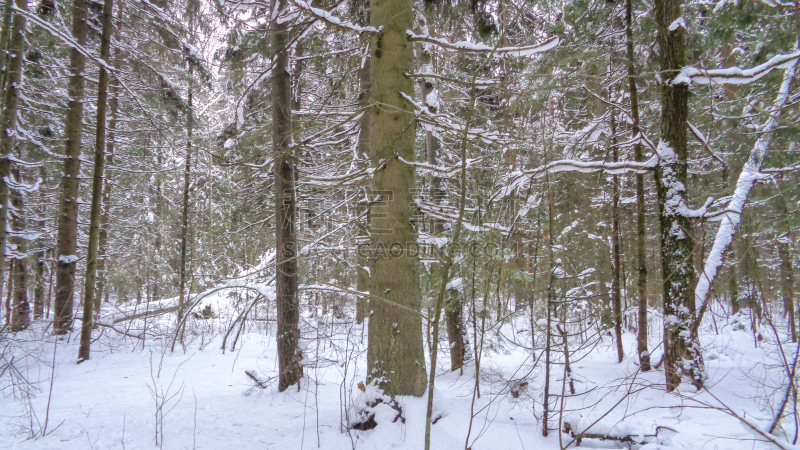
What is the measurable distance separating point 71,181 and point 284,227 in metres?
5.60

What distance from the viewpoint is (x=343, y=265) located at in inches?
282

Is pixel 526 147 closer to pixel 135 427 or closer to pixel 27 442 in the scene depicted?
pixel 135 427

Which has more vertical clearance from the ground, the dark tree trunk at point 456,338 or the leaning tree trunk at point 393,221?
the leaning tree trunk at point 393,221

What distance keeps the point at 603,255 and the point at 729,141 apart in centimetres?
358

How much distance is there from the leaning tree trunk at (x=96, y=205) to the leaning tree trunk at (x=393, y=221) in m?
5.42

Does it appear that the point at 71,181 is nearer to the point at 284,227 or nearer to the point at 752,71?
the point at 284,227

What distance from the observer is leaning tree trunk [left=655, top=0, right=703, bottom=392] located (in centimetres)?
488

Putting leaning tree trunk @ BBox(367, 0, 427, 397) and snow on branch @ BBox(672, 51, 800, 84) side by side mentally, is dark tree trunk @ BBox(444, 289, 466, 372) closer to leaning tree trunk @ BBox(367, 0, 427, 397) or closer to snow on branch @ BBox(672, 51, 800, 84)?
leaning tree trunk @ BBox(367, 0, 427, 397)

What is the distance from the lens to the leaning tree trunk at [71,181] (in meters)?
6.84

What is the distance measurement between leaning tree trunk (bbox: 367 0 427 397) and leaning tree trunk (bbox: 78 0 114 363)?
5.42 m

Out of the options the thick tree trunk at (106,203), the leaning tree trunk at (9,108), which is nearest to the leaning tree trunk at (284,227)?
the leaning tree trunk at (9,108)

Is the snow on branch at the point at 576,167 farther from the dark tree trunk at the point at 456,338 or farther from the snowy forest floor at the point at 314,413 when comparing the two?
the dark tree trunk at the point at 456,338

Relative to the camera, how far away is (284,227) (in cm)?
458

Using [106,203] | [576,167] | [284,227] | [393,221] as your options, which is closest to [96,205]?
[284,227]
